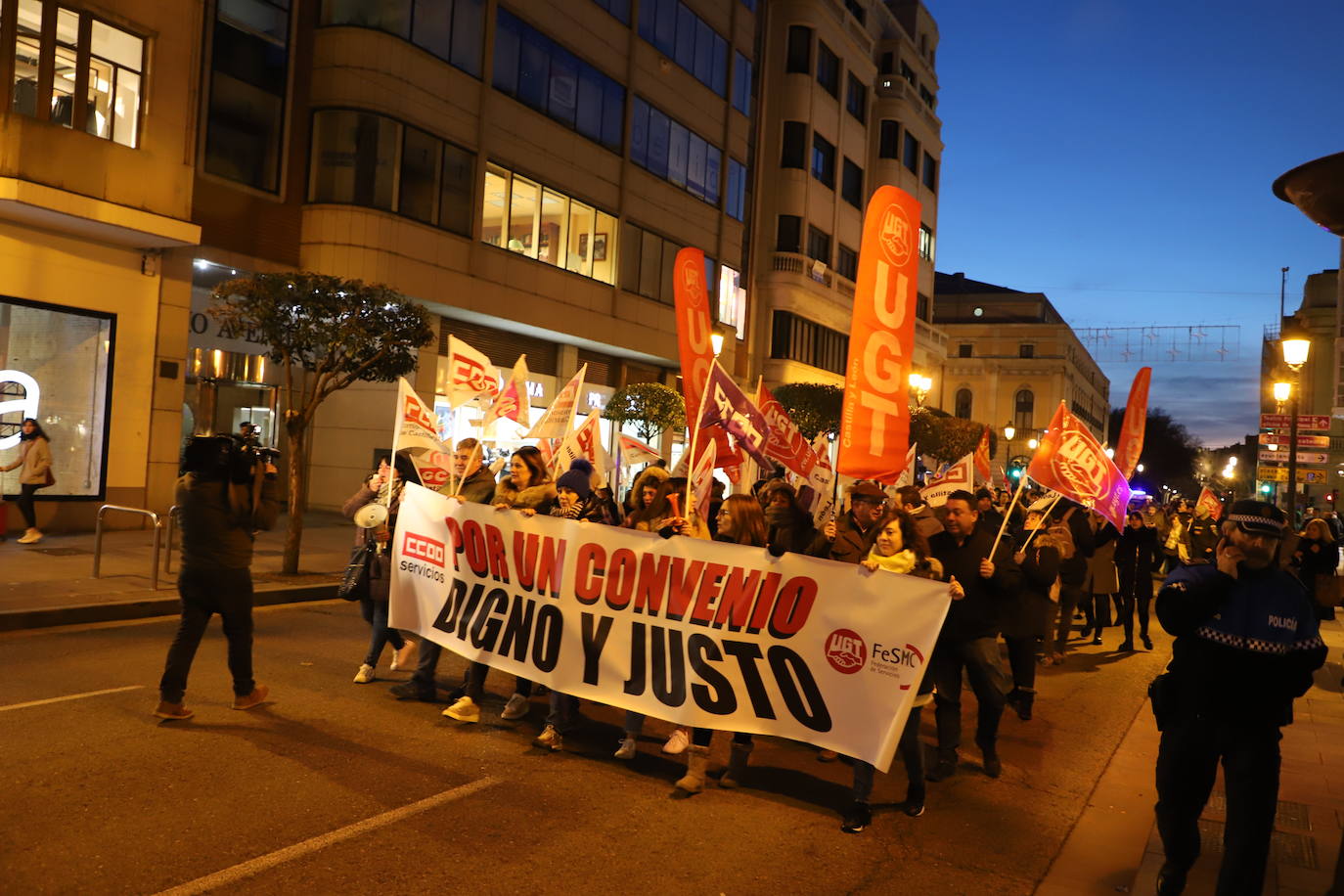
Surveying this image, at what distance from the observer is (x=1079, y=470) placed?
859 cm

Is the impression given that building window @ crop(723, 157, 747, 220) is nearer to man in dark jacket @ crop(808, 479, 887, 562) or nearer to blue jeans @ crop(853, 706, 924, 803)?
man in dark jacket @ crop(808, 479, 887, 562)

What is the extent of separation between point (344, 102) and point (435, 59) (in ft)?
7.58

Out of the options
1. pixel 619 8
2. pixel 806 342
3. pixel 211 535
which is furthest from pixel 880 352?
pixel 806 342

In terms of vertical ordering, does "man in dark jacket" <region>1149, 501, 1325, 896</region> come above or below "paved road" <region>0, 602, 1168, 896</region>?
above

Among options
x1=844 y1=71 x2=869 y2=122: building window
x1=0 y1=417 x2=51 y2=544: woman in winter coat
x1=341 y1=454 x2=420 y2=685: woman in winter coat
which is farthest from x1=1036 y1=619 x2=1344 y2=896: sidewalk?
x1=844 y1=71 x2=869 y2=122: building window

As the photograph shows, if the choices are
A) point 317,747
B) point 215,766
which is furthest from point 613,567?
point 215,766

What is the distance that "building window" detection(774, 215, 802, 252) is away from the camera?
37.7 m

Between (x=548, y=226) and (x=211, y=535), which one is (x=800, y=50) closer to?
(x=548, y=226)

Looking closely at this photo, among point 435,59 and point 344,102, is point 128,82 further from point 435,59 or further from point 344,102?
point 435,59

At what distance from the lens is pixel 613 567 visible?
21.4 feet

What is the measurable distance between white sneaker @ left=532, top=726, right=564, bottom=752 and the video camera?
241cm

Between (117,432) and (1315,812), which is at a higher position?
(117,432)

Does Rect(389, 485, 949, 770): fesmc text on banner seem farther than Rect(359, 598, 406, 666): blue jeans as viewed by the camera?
No

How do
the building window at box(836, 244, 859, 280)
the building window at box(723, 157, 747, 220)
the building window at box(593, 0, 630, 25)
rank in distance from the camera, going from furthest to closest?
the building window at box(836, 244, 859, 280) < the building window at box(723, 157, 747, 220) < the building window at box(593, 0, 630, 25)
